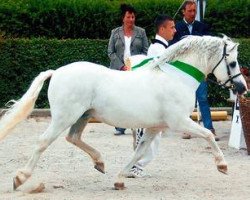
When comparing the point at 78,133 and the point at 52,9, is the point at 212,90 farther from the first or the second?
the point at 78,133

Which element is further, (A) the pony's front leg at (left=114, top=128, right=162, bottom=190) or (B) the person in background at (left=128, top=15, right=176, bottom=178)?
(B) the person in background at (left=128, top=15, right=176, bottom=178)

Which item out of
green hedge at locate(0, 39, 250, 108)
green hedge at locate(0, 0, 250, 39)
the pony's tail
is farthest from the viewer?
green hedge at locate(0, 0, 250, 39)

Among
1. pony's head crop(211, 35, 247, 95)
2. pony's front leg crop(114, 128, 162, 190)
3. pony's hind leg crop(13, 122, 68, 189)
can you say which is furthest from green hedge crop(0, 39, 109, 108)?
pony's hind leg crop(13, 122, 68, 189)

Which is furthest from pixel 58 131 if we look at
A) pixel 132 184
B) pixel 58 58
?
pixel 58 58

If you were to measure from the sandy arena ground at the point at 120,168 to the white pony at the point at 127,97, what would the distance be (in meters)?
0.32

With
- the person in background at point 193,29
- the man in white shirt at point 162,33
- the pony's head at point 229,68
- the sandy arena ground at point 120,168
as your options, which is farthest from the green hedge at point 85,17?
the pony's head at point 229,68

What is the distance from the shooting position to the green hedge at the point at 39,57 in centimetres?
1702

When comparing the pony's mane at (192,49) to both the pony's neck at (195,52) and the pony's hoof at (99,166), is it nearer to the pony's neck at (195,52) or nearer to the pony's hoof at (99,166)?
the pony's neck at (195,52)

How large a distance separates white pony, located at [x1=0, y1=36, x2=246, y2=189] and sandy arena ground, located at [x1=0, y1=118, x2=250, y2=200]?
317 mm

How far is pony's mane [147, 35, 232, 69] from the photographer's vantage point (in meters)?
10.1

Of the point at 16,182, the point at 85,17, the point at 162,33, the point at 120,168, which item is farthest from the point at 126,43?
the point at 16,182

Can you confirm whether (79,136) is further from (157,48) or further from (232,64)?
(232,64)

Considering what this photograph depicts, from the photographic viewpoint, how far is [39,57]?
56.1ft

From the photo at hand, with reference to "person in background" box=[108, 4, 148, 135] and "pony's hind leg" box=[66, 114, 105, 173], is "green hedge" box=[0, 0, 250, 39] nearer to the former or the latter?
"person in background" box=[108, 4, 148, 135]
